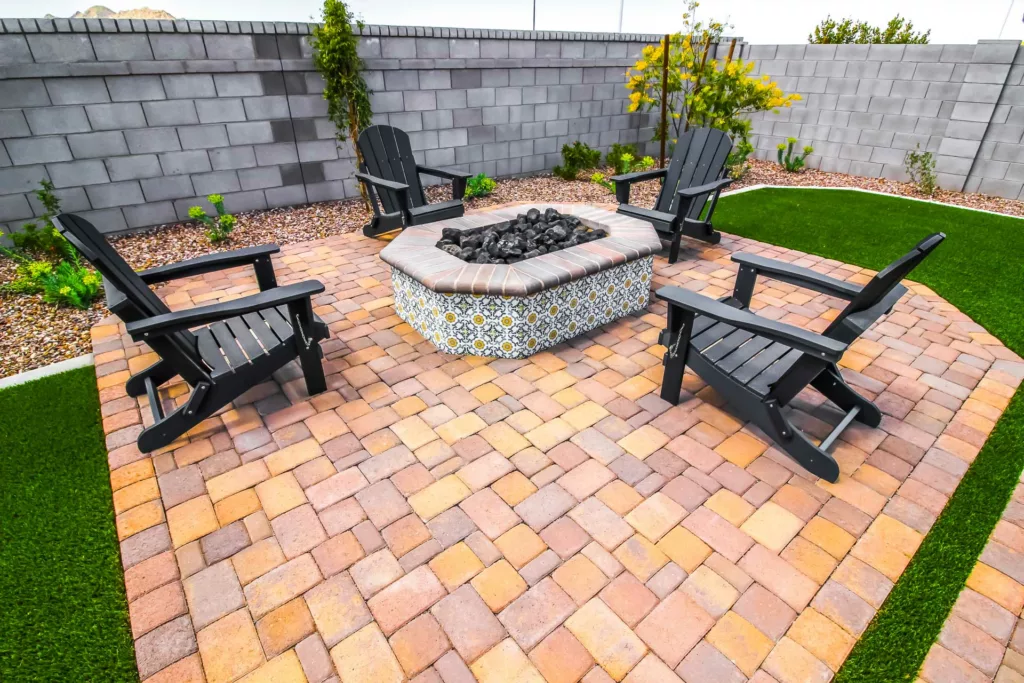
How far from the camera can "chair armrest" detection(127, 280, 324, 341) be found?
2047mm

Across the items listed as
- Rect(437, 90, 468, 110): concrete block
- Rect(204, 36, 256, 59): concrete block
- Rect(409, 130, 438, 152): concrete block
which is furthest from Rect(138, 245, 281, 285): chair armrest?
Rect(437, 90, 468, 110): concrete block

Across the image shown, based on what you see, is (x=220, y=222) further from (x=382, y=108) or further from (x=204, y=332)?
(x=204, y=332)

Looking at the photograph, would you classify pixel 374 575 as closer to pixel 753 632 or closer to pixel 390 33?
pixel 753 632

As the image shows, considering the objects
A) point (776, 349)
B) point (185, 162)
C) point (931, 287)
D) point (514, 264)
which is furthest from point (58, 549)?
point (931, 287)

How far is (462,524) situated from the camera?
198cm

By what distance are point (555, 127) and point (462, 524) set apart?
255 inches

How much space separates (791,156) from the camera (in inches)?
316

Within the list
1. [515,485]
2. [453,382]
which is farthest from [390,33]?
[515,485]

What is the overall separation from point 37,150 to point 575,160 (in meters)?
5.63

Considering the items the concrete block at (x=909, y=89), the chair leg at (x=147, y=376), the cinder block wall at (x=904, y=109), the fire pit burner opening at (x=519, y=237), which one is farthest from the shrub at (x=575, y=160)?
the chair leg at (x=147, y=376)

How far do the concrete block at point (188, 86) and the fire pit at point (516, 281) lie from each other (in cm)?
285

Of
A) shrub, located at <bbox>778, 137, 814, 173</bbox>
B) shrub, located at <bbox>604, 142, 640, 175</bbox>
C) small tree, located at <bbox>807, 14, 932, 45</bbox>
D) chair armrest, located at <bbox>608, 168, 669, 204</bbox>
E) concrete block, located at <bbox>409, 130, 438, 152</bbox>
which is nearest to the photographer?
chair armrest, located at <bbox>608, 168, 669, 204</bbox>

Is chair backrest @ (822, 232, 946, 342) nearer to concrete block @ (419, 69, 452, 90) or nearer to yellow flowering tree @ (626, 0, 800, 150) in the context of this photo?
yellow flowering tree @ (626, 0, 800, 150)

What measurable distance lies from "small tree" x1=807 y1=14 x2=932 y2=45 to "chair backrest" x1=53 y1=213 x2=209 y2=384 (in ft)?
55.6
